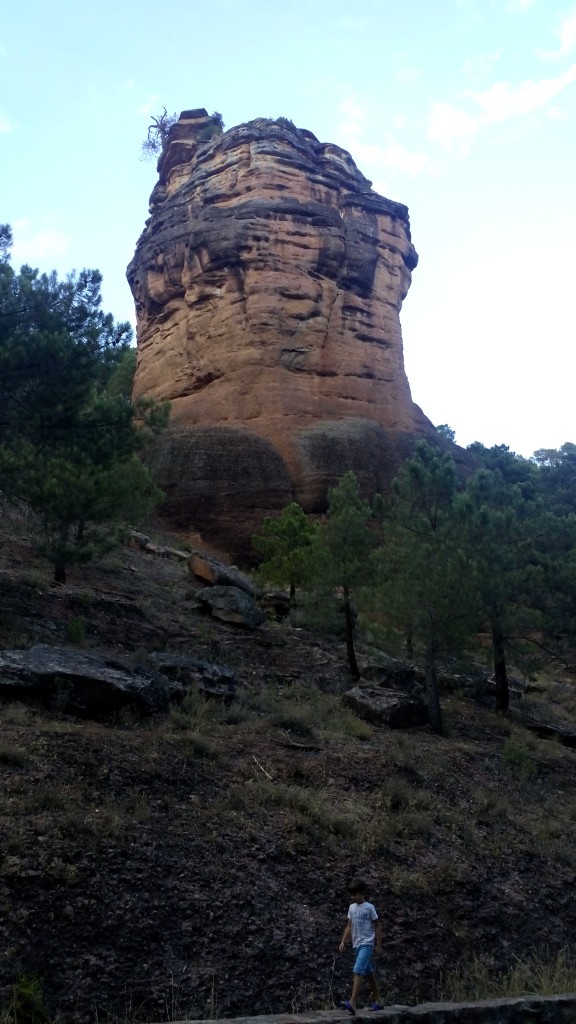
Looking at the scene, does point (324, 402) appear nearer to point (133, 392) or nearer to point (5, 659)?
point (133, 392)

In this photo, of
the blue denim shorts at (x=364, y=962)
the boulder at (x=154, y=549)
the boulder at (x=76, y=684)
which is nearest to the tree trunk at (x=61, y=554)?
the boulder at (x=76, y=684)

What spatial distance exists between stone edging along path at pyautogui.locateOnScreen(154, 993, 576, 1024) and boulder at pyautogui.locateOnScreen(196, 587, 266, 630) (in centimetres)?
1459

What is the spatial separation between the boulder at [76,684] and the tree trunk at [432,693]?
6.12 meters

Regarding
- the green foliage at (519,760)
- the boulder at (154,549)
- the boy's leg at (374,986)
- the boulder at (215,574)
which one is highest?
the boulder at (154,549)

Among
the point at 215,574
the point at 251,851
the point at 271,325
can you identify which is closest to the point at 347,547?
the point at 215,574

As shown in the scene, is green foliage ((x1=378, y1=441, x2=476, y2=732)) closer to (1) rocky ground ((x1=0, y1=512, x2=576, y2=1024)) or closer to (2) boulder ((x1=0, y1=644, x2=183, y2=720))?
(1) rocky ground ((x1=0, y1=512, x2=576, y2=1024))

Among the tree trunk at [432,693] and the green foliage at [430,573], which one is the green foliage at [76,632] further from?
the tree trunk at [432,693]

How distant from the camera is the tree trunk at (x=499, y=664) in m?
18.1

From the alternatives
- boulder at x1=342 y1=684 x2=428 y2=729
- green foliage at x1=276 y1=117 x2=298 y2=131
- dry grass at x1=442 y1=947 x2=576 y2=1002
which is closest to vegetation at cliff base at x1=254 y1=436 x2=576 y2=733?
boulder at x1=342 y1=684 x2=428 y2=729

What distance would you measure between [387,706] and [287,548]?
1204 centimetres

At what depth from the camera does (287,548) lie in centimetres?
2672

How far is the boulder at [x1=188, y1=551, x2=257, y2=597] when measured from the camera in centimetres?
2395

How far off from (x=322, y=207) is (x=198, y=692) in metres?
39.8

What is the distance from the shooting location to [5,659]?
429 inches
